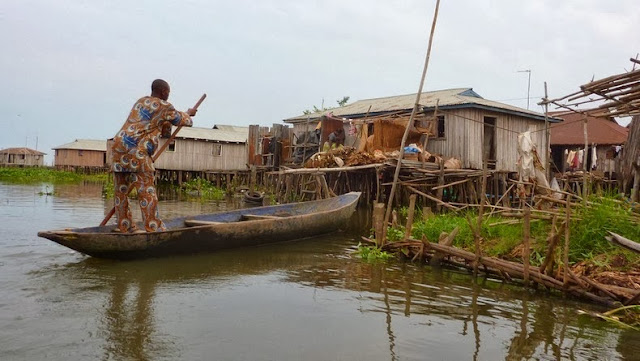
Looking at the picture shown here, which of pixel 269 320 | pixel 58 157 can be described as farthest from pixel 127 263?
pixel 58 157

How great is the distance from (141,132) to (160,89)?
0.62 m

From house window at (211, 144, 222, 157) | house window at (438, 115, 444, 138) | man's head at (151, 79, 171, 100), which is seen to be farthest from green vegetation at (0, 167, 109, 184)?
man's head at (151, 79, 171, 100)

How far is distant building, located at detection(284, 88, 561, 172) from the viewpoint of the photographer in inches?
579

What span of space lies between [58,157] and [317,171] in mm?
38514

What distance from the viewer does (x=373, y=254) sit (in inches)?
290

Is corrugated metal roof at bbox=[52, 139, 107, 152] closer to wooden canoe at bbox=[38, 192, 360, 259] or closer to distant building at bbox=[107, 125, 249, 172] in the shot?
distant building at bbox=[107, 125, 249, 172]

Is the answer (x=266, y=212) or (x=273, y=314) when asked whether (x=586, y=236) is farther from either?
(x=266, y=212)

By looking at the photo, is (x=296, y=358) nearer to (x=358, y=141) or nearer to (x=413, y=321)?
(x=413, y=321)

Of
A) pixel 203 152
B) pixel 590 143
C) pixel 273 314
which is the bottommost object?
pixel 273 314

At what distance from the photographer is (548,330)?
4320 mm

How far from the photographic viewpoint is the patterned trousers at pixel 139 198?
6.41 m

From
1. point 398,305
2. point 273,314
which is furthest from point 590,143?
point 273,314

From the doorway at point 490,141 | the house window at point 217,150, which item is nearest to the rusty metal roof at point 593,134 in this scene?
the doorway at point 490,141

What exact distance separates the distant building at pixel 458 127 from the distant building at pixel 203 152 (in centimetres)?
1188
